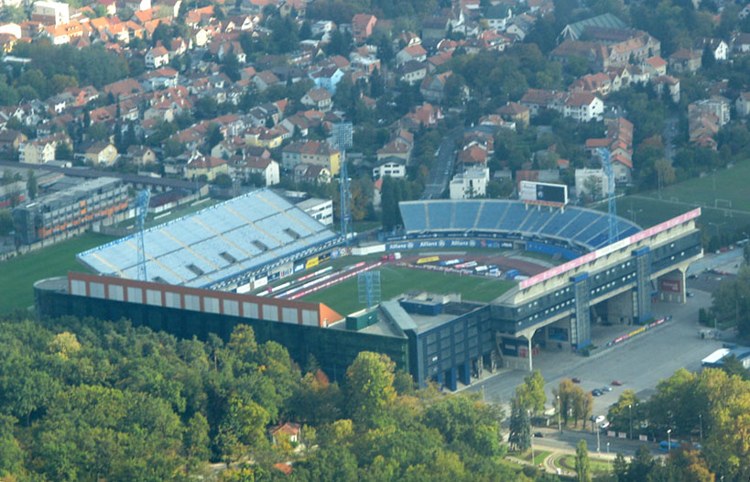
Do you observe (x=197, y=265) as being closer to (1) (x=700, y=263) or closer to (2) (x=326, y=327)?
(2) (x=326, y=327)

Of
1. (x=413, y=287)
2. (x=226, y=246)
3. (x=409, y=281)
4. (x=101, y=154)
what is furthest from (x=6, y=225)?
(x=413, y=287)

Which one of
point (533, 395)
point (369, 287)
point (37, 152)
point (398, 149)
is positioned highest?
point (369, 287)

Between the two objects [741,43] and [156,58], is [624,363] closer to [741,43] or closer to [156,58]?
[741,43]

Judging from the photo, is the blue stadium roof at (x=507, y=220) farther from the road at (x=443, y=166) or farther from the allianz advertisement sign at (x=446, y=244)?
the road at (x=443, y=166)

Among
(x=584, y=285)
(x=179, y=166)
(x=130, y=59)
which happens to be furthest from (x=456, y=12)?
(x=584, y=285)

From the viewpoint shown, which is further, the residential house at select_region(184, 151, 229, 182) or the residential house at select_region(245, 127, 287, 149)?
the residential house at select_region(245, 127, 287, 149)

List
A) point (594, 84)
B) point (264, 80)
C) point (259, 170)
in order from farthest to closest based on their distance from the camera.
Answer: point (264, 80)
point (594, 84)
point (259, 170)

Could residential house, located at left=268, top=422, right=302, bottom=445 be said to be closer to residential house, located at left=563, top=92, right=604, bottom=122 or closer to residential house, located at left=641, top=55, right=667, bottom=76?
residential house, located at left=563, top=92, right=604, bottom=122

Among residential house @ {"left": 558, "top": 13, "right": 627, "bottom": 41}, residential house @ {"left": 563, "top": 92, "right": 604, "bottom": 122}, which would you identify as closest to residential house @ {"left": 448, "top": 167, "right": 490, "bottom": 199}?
residential house @ {"left": 563, "top": 92, "right": 604, "bottom": 122}
